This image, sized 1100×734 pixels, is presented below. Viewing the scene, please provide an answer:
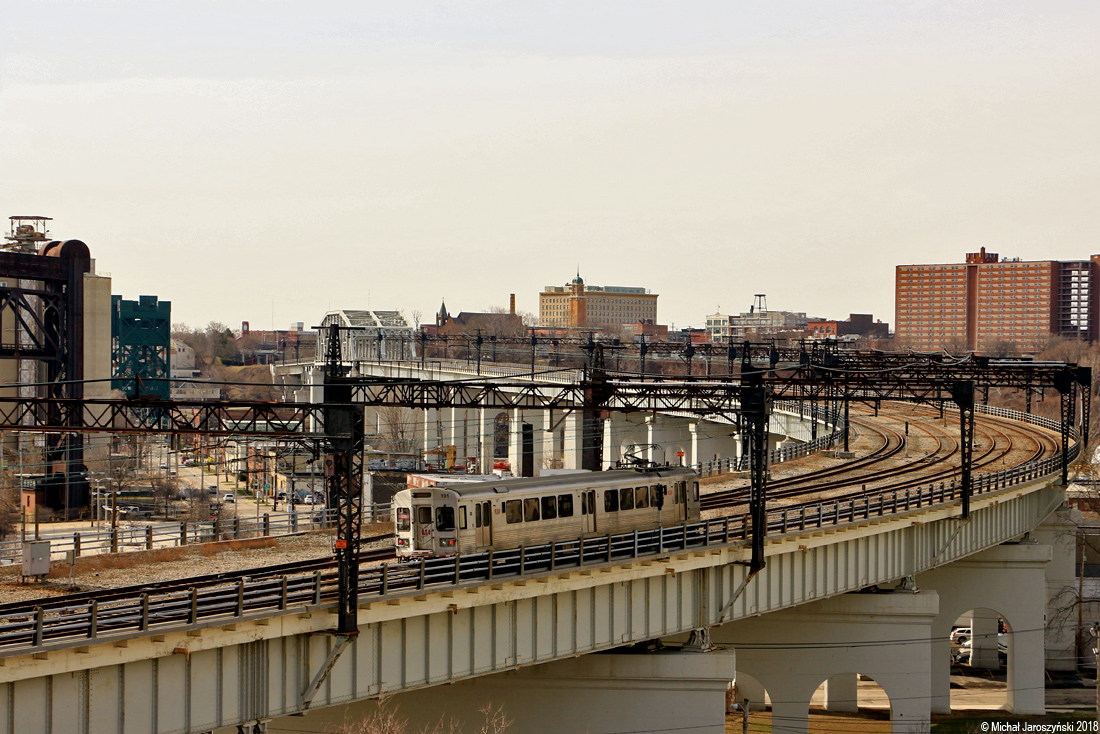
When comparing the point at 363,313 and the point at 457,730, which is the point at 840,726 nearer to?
the point at 457,730

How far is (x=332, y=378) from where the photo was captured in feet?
98.1

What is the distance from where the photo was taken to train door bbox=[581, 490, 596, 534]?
35594mm

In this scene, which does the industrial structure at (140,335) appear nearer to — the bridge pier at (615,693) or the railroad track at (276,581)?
the railroad track at (276,581)

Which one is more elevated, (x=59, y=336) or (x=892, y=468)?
(x=59, y=336)

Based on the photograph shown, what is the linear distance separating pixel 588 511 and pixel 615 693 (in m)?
5.31

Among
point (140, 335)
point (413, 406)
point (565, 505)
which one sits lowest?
point (565, 505)

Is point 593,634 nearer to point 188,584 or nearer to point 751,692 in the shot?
point 188,584

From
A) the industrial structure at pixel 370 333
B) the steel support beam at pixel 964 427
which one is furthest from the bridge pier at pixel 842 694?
the industrial structure at pixel 370 333

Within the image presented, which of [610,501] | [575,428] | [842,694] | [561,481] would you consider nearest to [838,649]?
[842,694]

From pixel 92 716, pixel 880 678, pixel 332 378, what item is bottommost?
A: pixel 880 678

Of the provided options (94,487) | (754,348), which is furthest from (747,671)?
(94,487)

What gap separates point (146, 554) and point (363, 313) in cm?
16076

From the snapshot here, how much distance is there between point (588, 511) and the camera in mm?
35812

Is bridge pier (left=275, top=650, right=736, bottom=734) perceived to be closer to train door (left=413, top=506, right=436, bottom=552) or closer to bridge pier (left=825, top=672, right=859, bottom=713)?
train door (left=413, top=506, right=436, bottom=552)
